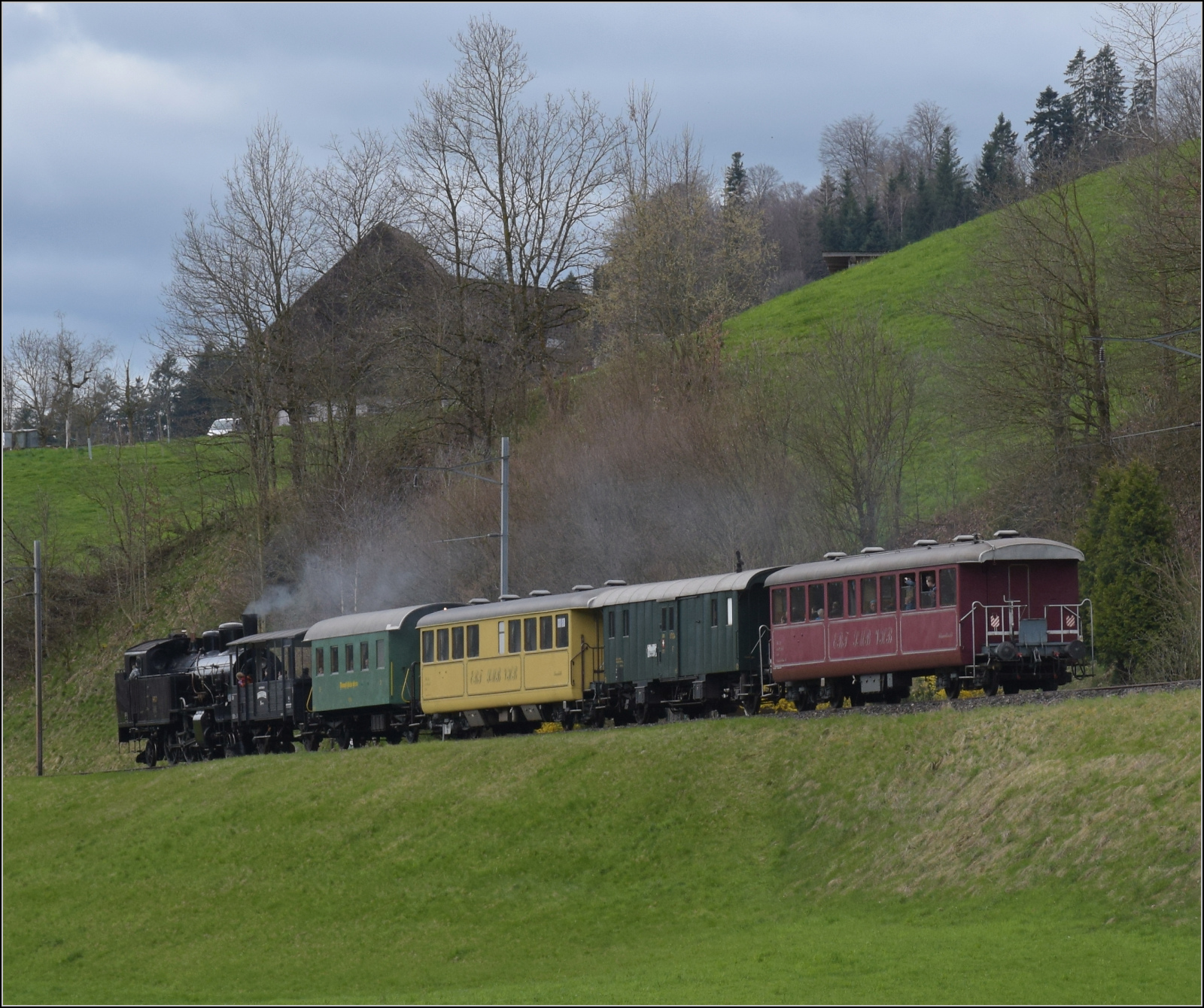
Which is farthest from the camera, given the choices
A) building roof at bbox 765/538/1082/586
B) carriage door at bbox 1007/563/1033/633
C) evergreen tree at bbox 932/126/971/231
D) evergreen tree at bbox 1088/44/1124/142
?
evergreen tree at bbox 932/126/971/231

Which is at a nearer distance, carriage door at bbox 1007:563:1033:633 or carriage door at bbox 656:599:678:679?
carriage door at bbox 1007:563:1033:633

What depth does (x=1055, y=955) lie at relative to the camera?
17.1m

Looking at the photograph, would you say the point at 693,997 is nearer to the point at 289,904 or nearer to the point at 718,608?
the point at 289,904

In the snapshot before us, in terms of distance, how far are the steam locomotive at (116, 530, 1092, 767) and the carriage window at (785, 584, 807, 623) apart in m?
0.04

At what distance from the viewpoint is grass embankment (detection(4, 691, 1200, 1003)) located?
18109 mm

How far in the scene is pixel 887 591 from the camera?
91.9 feet

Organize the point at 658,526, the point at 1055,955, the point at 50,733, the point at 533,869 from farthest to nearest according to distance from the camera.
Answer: the point at 50,733 < the point at 658,526 < the point at 533,869 < the point at 1055,955

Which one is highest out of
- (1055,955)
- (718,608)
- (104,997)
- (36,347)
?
(36,347)

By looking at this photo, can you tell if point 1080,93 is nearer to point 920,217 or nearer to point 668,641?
point 920,217

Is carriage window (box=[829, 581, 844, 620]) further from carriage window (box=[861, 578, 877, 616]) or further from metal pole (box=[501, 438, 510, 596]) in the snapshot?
metal pole (box=[501, 438, 510, 596])

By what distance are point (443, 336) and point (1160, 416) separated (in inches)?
1188

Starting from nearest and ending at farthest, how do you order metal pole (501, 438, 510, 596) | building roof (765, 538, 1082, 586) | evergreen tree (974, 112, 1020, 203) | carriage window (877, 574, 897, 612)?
building roof (765, 538, 1082, 586) → carriage window (877, 574, 897, 612) → metal pole (501, 438, 510, 596) → evergreen tree (974, 112, 1020, 203)

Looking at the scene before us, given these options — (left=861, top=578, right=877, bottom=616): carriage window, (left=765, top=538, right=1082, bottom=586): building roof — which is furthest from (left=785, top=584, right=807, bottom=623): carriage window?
(left=861, top=578, right=877, bottom=616): carriage window

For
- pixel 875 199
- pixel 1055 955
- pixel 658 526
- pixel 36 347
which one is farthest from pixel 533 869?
pixel 875 199
